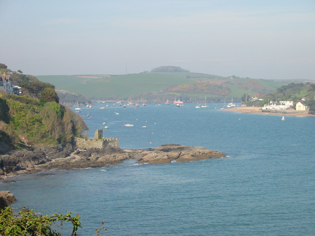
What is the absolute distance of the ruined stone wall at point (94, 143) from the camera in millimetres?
43594

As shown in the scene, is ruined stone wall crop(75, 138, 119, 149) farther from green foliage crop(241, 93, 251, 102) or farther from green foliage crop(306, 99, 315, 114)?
green foliage crop(241, 93, 251, 102)

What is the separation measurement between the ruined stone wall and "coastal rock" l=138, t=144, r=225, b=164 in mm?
4193

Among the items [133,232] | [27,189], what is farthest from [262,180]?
[27,189]

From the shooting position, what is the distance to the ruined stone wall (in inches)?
1716

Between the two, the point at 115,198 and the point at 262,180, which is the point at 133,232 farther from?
the point at 262,180

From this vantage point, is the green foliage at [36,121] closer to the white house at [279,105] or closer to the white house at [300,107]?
the white house at [300,107]

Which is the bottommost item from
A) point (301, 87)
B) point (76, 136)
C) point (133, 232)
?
point (133, 232)

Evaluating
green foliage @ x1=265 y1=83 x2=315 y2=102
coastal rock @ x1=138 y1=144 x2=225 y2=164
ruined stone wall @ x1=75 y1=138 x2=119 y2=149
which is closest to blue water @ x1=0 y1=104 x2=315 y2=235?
coastal rock @ x1=138 y1=144 x2=225 y2=164

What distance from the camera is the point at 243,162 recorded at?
133 feet

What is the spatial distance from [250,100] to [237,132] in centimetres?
10681

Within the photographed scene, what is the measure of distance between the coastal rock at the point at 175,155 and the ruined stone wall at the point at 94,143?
419 centimetres

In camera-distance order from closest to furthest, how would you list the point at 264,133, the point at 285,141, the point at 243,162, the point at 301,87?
1. the point at 243,162
2. the point at 285,141
3. the point at 264,133
4. the point at 301,87

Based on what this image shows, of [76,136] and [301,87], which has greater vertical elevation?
[301,87]

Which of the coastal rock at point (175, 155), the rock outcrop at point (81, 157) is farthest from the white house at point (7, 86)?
the coastal rock at point (175, 155)
